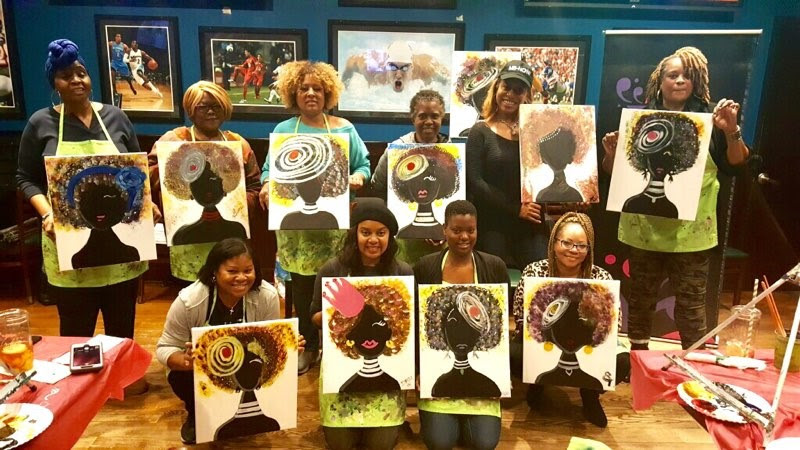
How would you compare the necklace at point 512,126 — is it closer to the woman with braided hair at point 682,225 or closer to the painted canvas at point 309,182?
the woman with braided hair at point 682,225

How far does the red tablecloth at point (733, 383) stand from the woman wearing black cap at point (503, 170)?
99cm

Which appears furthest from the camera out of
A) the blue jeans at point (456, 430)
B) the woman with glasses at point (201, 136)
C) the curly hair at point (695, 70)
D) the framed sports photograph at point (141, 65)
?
the framed sports photograph at point (141, 65)

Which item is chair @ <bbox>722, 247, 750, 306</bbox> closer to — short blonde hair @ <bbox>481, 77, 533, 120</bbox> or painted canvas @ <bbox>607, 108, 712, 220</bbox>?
painted canvas @ <bbox>607, 108, 712, 220</bbox>

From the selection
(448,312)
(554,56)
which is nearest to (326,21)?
(554,56)

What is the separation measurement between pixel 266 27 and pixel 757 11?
3.65 metres

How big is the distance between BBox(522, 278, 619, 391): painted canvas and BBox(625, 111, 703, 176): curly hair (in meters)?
0.71

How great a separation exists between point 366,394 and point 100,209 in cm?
136

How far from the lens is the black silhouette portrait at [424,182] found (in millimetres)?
2631

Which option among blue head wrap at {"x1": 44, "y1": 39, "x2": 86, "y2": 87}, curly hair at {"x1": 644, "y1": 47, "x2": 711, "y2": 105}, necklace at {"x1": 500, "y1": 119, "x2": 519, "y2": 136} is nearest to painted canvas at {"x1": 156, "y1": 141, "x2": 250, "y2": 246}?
blue head wrap at {"x1": 44, "y1": 39, "x2": 86, "y2": 87}

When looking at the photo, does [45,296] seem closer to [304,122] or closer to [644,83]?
[304,122]

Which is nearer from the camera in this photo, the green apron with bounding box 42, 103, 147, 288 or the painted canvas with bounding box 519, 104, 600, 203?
the green apron with bounding box 42, 103, 147, 288

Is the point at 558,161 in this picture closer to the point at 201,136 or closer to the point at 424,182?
the point at 424,182

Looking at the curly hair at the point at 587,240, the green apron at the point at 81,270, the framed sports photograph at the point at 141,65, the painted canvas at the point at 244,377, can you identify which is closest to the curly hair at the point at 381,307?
the painted canvas at the point at 244,377

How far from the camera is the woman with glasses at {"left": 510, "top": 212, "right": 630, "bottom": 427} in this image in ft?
7.88
